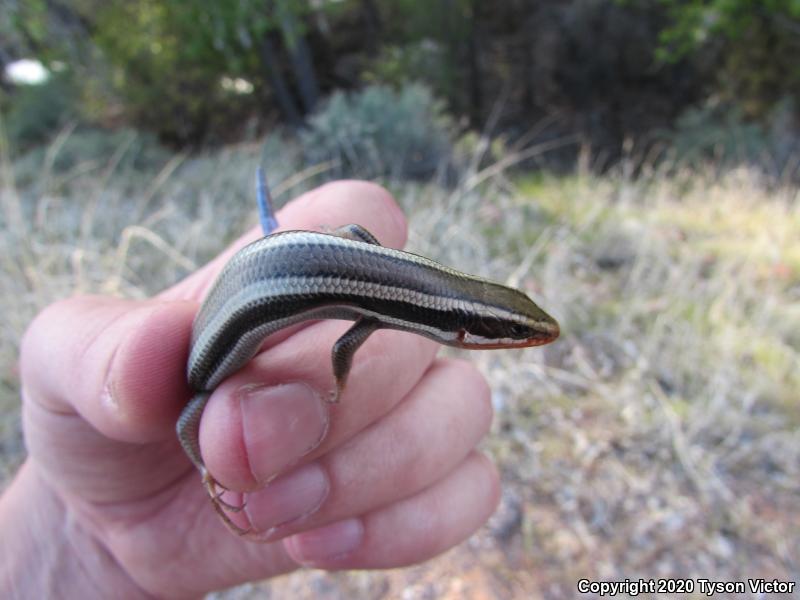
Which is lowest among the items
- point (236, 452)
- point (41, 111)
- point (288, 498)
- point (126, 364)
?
point (288, 498)

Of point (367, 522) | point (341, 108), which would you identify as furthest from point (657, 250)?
point (341, 108)

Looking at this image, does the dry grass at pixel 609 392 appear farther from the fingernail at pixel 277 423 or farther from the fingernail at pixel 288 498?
the fingernail at pixel 277 423

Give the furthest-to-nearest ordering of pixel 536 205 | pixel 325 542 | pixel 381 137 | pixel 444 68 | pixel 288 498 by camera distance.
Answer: pixel 444 68, pixel 381 137, pixel 536 205, pixel 325 542, pixel 288 498

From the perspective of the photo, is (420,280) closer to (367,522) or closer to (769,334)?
(367,522)

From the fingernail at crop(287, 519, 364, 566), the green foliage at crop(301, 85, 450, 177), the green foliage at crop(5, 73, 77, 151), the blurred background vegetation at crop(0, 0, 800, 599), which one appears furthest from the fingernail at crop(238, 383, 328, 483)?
the green foliage at crop(5, 73, 77, 151)

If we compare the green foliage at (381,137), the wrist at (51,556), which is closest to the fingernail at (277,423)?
the wrist at (51,556)

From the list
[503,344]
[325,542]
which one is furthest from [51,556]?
[503,344]

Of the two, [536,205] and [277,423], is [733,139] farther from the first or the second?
[277,423]

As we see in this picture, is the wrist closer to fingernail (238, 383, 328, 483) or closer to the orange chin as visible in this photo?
fingernail (238, 383, 328, 483)
